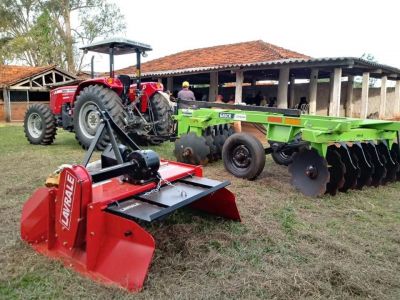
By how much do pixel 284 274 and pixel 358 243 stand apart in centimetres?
90

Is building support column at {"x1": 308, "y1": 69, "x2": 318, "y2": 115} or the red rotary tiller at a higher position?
building support column at {"x1": 308, "y1": 69, "x2": 318, "y2": 115}

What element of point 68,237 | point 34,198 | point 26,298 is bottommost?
point 26,298

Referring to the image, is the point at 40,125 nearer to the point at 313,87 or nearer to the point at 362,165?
the point at 362,165

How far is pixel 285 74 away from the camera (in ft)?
35.0

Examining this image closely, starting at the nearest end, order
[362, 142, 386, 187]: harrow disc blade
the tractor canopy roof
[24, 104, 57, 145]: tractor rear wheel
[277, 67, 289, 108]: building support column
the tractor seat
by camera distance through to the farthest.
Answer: [362, 142, 386, 187]: harrow disc blade, the tractor canopy roof, the tractor seat, [24, 104, 57, 145]: tractor rear wheel, [277, 67, 289, 108]: building support column

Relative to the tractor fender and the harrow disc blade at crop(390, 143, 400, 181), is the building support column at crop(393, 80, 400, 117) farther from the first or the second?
the tractor fender

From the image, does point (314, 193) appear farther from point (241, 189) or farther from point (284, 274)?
point (284, 274)

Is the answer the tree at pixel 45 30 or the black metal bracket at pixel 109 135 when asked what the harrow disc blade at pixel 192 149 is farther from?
the tree at pixel 45 30

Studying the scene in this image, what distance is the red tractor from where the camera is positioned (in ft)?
21.1

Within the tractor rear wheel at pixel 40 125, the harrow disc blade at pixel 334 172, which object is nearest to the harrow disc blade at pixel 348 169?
the harrow disc blade at pixel 334 172

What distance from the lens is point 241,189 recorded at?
430cm

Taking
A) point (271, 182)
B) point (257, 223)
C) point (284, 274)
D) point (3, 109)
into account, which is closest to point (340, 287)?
point (284, 274)

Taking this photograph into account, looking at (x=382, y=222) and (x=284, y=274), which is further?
(x=382, y=222)

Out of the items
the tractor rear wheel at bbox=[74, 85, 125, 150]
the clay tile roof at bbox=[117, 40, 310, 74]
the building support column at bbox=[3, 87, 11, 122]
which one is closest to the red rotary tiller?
the tractor rear wheel at bbox=[74, 85, 125, 150]
